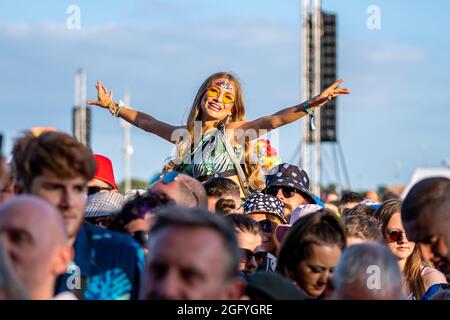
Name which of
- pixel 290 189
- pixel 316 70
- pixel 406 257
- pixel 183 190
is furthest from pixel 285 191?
pixel 316 70

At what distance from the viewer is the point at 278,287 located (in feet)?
13.6

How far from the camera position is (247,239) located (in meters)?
6.03

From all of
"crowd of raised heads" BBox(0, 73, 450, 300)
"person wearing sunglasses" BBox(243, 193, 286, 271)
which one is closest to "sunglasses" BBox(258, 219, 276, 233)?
"person wearing sunglasses" BBox(243, 193, 286, 271)

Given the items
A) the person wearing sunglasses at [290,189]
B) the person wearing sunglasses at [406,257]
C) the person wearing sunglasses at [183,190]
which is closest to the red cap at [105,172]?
the person wearing sunglasses at [290,189]

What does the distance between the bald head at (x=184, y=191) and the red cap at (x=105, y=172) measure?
2408mm

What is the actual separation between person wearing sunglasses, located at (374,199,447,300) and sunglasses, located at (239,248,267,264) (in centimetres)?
88

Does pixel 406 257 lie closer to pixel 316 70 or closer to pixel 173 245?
pixel 173 245

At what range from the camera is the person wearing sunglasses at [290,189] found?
329 inches

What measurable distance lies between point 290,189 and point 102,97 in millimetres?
1541

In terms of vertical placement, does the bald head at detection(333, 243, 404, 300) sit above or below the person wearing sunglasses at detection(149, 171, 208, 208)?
below

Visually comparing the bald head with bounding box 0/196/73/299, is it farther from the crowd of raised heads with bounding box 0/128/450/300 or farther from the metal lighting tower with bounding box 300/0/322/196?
the metal lighting tower with bounding box 300/0/322/196

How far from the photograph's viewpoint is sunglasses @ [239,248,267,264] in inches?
236

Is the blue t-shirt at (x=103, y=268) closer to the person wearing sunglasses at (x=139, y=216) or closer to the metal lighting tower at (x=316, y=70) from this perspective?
the person wearing sunglasses at (x=139, y=216)
